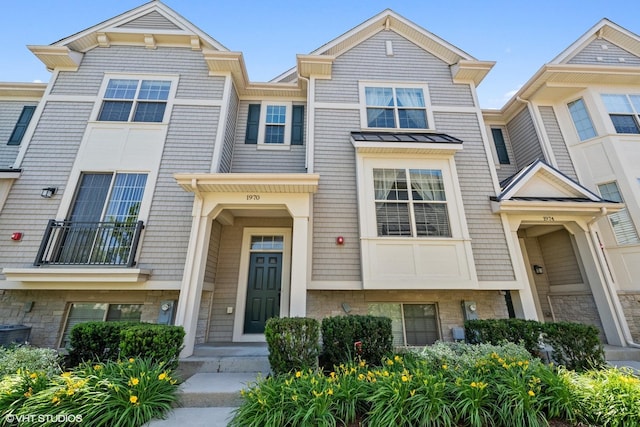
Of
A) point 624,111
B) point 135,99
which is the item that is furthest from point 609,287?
point 135,99

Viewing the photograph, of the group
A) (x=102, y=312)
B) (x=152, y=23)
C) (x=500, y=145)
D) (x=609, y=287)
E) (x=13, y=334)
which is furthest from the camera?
(x=500, y=145)

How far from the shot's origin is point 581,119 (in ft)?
26.9

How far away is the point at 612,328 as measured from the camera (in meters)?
6.21

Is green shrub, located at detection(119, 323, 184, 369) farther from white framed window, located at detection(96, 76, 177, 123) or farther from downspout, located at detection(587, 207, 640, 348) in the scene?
downspout, located at detection(587, 207, 640, 348)

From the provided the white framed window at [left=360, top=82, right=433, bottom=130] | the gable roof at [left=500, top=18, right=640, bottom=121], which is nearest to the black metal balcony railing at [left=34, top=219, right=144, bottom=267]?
the white framed window at [left=360, top=82, right=433, bottom=130]

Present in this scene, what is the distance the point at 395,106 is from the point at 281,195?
4.76m

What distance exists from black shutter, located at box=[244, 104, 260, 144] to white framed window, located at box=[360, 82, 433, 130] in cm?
340

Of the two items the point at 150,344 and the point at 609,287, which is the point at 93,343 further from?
the point at 609,287

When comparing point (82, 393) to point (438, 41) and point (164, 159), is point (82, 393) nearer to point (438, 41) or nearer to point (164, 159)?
point (164, 159)

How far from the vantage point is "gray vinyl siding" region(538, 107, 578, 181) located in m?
7.89

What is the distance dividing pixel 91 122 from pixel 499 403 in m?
10.5

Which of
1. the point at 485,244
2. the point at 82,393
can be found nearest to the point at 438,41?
the point at 485,244

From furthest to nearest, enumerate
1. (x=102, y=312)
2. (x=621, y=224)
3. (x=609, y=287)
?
(x=621, y=224)
(x=609, y=287)
(x=102, y=312)

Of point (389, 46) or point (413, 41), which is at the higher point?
point (413, 41)
